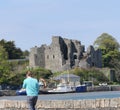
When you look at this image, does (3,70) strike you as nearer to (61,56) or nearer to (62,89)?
(62,89)

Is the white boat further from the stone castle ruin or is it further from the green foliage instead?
the stone castle ruin

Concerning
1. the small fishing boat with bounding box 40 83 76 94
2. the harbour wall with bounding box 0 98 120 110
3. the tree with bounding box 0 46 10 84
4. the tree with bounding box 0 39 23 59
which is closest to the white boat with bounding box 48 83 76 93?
the small fishing boat with bounding box 40 83 76 94

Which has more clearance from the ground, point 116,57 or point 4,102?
point 116,57

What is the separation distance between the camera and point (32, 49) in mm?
153625

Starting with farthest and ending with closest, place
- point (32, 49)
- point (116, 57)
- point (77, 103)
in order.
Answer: point (116, 57) < point (32, 49) < point (77, 103)

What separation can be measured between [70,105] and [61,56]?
4877 inches

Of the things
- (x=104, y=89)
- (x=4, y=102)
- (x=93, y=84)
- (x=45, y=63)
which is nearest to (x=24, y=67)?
(x=45, y=63)

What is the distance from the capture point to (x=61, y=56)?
15012cm

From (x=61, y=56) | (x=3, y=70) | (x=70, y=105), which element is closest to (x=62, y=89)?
(x=3, y=70)

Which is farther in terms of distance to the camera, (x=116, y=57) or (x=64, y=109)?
(x=116, y=57)

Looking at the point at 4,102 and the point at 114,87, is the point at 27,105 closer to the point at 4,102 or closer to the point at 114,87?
the point at 4,102

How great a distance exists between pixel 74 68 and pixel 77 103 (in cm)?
12292

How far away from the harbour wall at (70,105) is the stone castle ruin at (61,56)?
12057 centimetres

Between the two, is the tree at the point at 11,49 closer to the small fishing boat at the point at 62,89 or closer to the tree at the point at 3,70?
the tree at the point at 3,70
